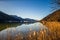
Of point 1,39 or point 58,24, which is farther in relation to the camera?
point 58,24

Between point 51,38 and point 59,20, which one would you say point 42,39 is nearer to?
point 51,38

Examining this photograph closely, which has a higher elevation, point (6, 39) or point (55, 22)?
point (55, 22)

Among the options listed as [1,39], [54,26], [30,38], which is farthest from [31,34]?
[54,26]

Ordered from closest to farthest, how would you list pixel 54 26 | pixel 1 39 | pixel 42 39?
pixel 42 39 < pixel 1 39 < pixel 54 26

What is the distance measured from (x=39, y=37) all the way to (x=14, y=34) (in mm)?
1320

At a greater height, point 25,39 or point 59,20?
point 59,20

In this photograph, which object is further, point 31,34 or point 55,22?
point 55,22

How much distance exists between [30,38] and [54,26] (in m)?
2.72

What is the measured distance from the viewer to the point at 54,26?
8234 millimetres

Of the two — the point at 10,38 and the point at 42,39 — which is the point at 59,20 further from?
the point at 10,38

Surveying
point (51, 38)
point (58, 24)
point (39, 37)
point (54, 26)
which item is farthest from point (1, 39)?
point (58, 24)

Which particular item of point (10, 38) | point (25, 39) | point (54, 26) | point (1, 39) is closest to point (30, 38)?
point (25, 39)

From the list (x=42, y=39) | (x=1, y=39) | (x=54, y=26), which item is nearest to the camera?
(x=42, y=39)

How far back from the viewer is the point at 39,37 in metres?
5.98
